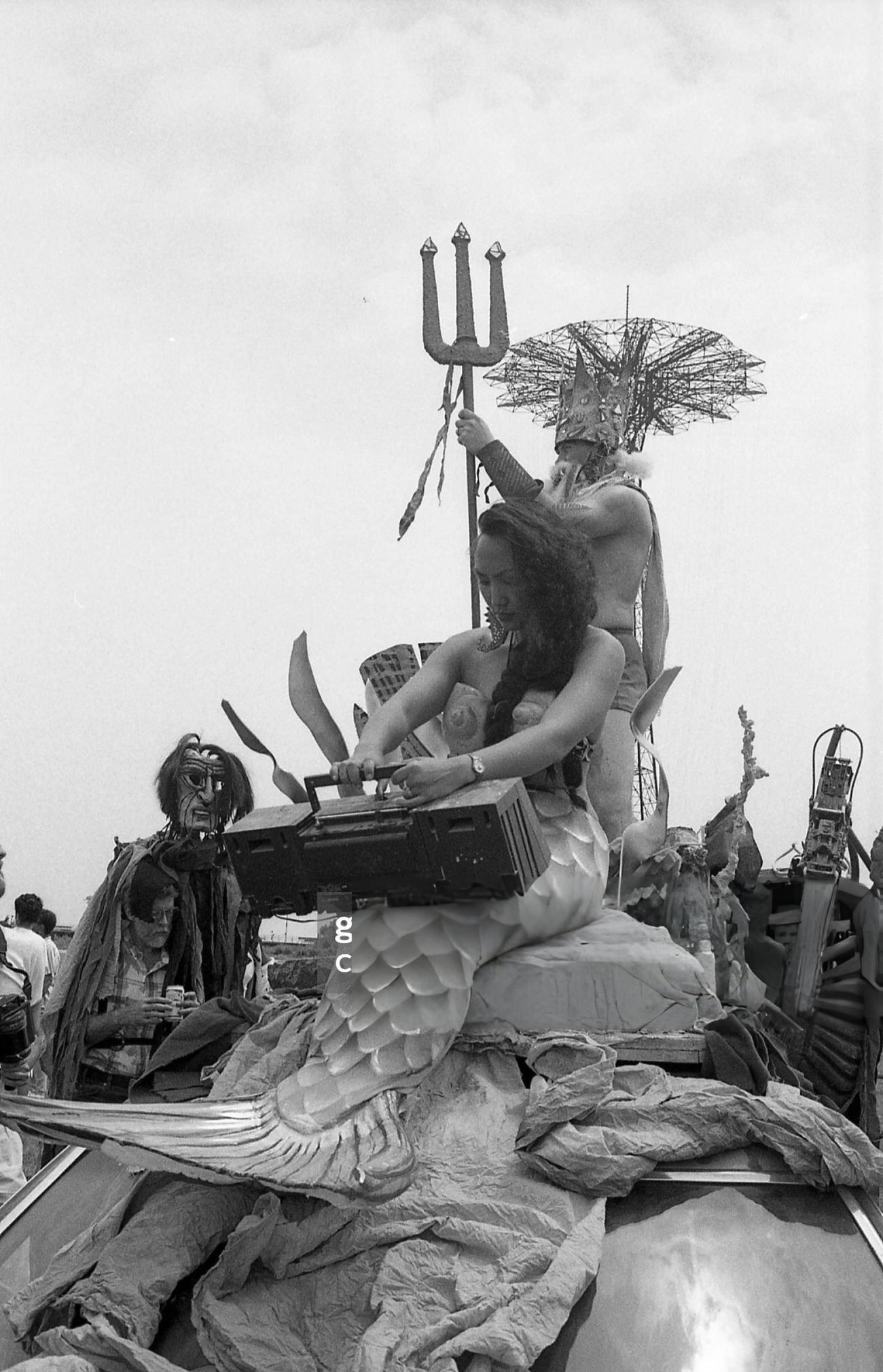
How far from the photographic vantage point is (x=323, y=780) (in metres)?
3.32

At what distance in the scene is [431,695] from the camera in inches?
150

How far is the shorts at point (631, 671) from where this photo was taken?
4344mm

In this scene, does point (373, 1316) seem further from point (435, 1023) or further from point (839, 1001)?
point (839, 1001)

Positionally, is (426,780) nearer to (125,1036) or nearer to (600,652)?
(600,652)

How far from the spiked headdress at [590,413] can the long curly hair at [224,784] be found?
64.0 inches

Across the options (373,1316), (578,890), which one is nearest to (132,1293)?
(373,1316)

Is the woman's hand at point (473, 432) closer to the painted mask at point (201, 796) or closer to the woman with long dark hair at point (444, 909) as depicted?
the woman with long dark hair at point (444, 909)

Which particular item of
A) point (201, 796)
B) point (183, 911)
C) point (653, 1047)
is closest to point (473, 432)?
point (653, 1047)

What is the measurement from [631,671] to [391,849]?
1.58 metres

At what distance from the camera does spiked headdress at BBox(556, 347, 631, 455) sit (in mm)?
4863

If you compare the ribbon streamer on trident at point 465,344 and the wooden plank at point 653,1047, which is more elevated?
the ribbon streamer on trident at point 465,344

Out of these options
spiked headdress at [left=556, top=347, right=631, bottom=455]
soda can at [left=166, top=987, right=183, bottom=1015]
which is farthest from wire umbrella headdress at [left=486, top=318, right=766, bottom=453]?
soda can at [left=166, top=987, right=183, bottom=1015]

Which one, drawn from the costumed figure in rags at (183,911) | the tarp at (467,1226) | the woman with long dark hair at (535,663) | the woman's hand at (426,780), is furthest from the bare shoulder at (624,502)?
the tarp at (467,1226)

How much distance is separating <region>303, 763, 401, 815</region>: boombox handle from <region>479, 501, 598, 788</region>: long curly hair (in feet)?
1.13
